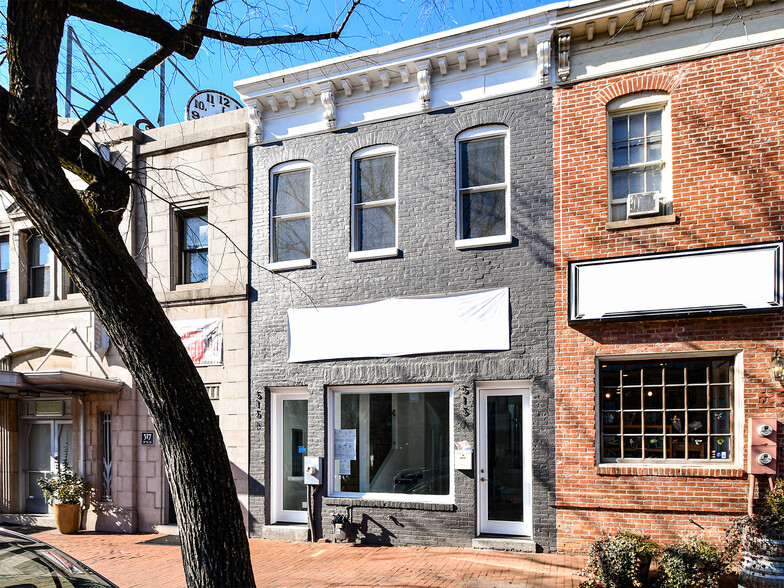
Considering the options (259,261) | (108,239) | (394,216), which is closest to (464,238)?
(394,216)

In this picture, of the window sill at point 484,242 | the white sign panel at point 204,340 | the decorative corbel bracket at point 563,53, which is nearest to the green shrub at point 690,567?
the window sill at point 484,242

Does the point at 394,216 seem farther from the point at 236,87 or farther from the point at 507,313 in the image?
the point at 236,87

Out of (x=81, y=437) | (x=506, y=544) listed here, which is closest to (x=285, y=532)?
(x=506, y=544)

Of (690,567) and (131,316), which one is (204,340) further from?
(690,567)

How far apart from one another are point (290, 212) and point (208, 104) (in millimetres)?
3902

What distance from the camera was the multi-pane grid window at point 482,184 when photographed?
10.5 meters

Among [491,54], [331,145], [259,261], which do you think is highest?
[491,54]

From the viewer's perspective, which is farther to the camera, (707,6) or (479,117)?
(479,117)

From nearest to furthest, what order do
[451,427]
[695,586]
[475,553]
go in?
[695,586]
[475,553]
[451,427]

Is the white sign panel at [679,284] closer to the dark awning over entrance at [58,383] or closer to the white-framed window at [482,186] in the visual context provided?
the white-framed window at [482,186]

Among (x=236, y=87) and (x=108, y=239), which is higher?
(x=236, y=87)

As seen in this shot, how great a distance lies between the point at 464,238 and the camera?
10.7 meters

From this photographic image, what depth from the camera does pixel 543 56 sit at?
1008 cm

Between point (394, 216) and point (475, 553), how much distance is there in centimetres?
560
